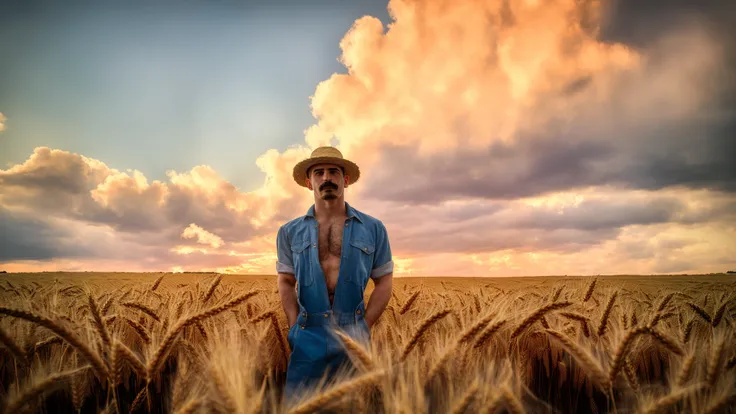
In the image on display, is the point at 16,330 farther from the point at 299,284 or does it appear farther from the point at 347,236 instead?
the point at 347,236

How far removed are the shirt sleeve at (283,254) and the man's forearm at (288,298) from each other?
0.08 metres

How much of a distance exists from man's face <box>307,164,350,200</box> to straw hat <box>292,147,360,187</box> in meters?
0.06

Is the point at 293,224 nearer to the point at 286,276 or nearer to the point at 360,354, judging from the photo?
the point at 286,276

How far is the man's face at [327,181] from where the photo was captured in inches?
144

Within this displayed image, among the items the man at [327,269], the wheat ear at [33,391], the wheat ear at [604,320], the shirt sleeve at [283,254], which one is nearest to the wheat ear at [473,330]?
the man at [327,269]

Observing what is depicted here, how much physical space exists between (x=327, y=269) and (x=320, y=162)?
3.60 feet

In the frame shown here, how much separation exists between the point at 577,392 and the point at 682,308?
8.70 ft

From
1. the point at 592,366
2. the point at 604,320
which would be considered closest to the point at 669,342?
the point at 592,366

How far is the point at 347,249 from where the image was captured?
355 cm

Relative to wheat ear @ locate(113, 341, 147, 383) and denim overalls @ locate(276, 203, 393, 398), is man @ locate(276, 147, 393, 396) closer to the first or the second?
denim overalls @ locate(276, 203, 393, 398)

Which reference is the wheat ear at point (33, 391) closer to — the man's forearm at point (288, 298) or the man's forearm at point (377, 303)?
the man's forearm at point (288, 298)

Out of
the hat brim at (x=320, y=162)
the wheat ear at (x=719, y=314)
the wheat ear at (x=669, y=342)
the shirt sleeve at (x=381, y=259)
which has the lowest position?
the wheat ear at (x=719, y=314)

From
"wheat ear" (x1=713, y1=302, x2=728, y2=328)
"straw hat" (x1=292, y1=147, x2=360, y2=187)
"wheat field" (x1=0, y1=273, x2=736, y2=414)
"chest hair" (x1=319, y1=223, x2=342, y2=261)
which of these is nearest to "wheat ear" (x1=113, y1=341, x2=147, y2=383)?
"wheat field" (x1=0, y1=273, x2=736, y2=414)

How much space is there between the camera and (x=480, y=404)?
1.51m
